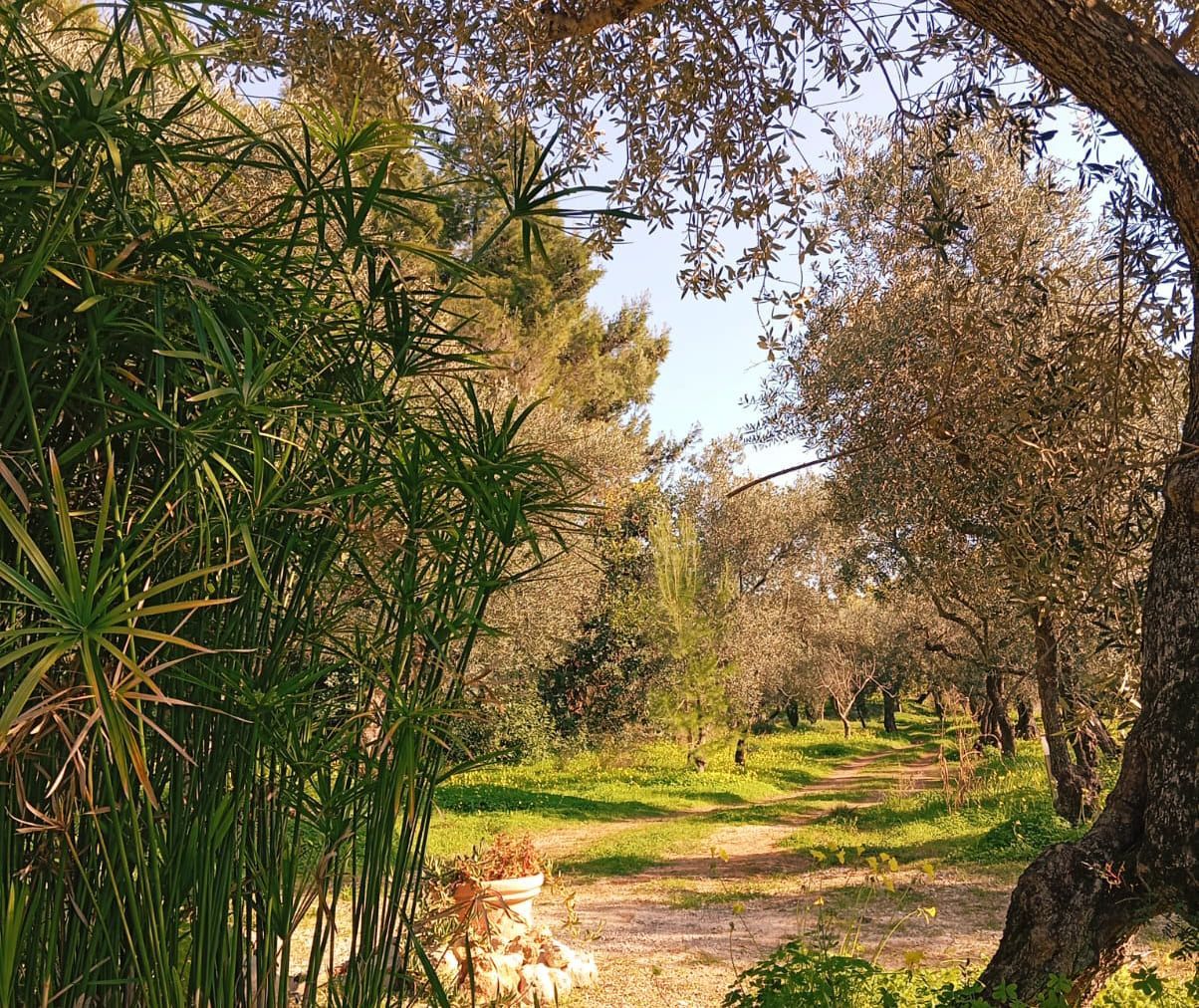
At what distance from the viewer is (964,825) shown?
37.3 ft

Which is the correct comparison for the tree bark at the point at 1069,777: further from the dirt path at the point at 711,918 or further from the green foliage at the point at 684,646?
the green foliage at the point at 684,646

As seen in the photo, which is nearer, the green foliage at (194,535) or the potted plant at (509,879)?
the green foliage at (194,535)

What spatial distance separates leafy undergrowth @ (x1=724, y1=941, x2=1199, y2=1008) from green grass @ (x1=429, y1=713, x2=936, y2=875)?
5.32m

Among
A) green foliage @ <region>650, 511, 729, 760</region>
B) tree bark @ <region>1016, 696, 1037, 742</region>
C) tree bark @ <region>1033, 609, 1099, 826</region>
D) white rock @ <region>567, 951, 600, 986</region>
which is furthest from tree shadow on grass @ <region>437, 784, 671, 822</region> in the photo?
tree bark @ <region>1016, 696, 1037, 742</region>

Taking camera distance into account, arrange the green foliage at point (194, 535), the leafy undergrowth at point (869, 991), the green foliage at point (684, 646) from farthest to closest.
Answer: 1. the green foliage at point (684, 646)
2. the leafy undergrowth at point (869, 991)
3. the green foliage at point (194, 535)

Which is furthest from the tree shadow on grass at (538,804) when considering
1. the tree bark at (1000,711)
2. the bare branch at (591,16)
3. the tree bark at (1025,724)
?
the bare branch at (591,16)

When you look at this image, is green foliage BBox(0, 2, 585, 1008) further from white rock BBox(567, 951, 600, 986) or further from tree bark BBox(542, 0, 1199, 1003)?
white rock BBox(567, 951, 600, 986)

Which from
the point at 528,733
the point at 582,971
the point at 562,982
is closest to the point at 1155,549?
the point at 562,982

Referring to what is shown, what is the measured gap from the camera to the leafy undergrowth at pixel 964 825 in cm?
994

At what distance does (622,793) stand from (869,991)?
37.8 ft

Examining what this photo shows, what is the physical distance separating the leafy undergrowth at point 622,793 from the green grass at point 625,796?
0.6 inches

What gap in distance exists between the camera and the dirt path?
619 centimetres

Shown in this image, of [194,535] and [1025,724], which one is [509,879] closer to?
[194,535]

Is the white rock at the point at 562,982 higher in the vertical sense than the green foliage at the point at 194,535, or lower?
lower
